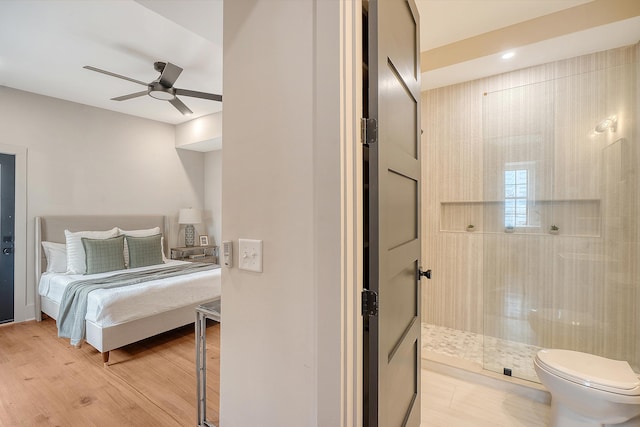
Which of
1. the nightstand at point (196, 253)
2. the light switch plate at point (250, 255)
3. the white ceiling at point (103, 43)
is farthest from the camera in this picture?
the nightstand at point (196, 253)

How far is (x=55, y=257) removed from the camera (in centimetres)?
353

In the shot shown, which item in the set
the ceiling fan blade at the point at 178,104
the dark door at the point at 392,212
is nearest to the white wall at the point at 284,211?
the dark door at the point at 392,212

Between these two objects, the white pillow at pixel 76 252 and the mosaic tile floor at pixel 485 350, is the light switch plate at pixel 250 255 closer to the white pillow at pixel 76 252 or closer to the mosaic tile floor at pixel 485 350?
the mosaic tile floor at pixel 485 350

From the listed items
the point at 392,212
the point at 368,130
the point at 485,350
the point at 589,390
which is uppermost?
the point at 368,130

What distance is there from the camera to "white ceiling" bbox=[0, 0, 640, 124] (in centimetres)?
199

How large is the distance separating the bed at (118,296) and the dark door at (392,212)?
7.94 ft

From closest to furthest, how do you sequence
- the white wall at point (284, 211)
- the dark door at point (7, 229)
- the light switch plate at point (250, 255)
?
1. the white wall at point (284, 211)
2. the light switch plate at point (250, 255)
3. the dark door at point (7, 229)

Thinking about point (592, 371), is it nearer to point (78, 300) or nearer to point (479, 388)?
point (479, 388)

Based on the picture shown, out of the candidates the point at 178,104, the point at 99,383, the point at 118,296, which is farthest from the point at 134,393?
the point at 178,104

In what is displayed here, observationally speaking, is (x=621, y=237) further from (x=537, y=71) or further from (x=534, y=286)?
(x=537, y=71)

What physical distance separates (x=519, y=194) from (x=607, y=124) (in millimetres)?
748

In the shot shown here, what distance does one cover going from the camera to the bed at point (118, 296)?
2.54m

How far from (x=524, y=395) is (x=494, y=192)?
5.03 feet

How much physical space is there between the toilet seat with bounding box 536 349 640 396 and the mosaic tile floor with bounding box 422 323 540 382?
0.57 meters
